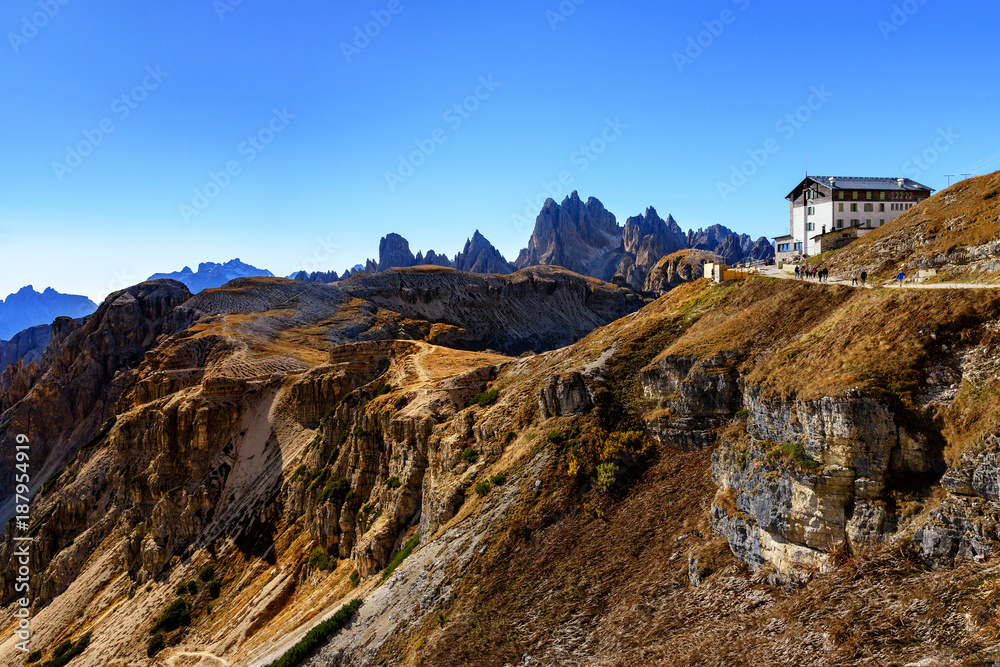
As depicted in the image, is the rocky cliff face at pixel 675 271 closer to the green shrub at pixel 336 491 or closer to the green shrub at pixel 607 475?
the green shrub at pixel 336 491

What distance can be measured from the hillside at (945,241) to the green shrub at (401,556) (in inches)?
1177

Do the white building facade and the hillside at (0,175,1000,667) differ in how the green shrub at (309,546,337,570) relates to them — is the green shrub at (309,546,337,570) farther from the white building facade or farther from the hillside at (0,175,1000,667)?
the white building facade

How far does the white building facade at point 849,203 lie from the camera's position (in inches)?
1844

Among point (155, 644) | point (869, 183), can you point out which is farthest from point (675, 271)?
point (155, 644)

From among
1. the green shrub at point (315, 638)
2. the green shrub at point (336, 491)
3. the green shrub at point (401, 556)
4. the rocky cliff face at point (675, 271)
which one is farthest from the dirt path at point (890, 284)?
the rocky cliff face at point (675, 271)

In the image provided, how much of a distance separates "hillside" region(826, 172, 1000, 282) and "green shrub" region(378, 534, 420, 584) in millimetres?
29900

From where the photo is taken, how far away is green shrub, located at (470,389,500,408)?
39656mm

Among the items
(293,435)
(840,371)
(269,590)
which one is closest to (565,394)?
(840,371)

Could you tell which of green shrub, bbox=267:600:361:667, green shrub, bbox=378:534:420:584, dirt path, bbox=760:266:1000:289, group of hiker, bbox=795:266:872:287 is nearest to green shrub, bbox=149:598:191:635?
green shrub, bbox=267:600:361:667

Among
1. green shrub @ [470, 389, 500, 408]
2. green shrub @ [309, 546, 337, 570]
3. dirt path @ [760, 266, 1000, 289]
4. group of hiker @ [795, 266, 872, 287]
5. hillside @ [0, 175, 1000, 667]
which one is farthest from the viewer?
green shrub @ [309, 546, 337, 570]

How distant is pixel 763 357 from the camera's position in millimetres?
26250

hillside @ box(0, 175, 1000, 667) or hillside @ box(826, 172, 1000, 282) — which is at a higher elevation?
hillside @ box(826, 172, 1000, 282)

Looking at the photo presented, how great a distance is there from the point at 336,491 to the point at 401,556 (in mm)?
12329

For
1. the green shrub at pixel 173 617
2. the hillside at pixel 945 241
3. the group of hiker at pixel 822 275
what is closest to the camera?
the hillside at pixel 945 241
